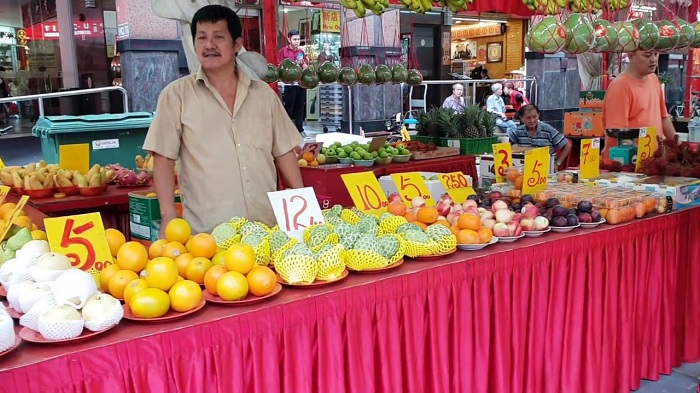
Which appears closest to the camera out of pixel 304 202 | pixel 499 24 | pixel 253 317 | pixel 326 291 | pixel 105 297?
pixel 105 297

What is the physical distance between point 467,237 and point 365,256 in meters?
0.50

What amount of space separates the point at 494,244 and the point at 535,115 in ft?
12.2

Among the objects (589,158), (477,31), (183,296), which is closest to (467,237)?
(183,296)

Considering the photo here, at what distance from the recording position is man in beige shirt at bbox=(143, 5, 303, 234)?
2.68 m

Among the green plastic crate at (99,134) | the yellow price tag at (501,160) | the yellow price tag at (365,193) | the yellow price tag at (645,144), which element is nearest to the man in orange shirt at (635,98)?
the yellow price tag at (645,144)

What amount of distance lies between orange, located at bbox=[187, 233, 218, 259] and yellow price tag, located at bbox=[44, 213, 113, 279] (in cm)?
26

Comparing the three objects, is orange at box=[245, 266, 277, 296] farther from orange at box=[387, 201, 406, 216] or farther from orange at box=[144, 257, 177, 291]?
orange at box=[387, 201, 406, 216]

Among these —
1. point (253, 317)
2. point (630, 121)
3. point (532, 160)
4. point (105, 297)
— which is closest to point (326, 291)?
point (253, 317)

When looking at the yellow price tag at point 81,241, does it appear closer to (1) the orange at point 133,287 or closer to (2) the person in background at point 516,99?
(1) the orange at point 133,287

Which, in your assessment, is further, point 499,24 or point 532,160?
point 499,24

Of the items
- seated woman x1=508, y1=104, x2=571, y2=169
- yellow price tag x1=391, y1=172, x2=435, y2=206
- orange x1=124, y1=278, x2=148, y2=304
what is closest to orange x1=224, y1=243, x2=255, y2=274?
orange x1=124, y1=278, x2=148, y2=304

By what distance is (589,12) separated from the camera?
3982 millimetres

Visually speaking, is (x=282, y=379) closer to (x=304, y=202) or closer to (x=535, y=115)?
(x=304, y=202)

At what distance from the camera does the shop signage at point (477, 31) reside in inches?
668
